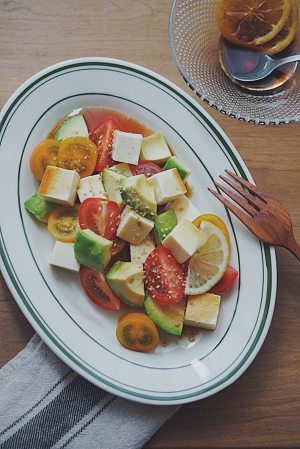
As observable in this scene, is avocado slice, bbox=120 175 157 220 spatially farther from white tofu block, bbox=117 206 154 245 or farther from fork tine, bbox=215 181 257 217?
fork tine, bbox=215 181 257 217

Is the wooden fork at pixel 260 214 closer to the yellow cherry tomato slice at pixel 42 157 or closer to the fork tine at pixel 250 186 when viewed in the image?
the fork tine at pixel 250 186

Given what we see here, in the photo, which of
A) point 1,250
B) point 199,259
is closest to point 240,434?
point 199,259

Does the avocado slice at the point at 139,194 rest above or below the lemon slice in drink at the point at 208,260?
above

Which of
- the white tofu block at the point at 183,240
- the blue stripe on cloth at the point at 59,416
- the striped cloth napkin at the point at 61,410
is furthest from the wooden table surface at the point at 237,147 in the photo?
the white tofu block at the point at 183,240

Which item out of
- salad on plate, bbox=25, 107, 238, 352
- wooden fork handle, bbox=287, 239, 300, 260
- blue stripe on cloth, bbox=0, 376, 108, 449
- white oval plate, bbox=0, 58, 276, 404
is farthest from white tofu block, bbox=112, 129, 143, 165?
blue stripe on cloth, bbox=0, 376, 108, 449

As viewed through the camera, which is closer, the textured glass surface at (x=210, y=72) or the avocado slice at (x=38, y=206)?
the avocado slice at (x=38, y=206)

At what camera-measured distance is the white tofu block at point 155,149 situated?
1.72m

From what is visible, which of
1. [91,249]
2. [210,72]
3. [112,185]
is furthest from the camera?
[210,72]

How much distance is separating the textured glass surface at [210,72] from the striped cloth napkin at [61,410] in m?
0.74

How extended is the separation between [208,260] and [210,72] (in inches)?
19.2

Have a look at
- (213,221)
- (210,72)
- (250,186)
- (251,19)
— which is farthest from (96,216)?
(251,19)

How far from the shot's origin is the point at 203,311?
1625 millimetres

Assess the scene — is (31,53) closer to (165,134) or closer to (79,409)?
(165,134)

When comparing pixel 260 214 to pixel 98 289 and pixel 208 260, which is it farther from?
pixel 98 289
